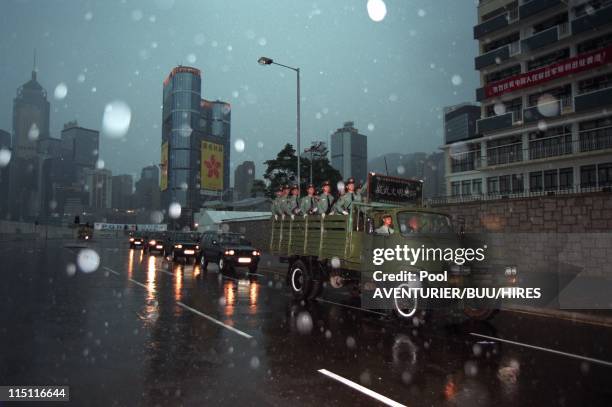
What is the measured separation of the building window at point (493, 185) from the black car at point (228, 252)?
2415 centimetres

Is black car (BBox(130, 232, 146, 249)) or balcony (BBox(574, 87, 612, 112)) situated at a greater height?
balcony (BBox(574, 87, 612, 112))

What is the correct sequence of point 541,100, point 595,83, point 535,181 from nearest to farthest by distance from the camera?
point 595,83 < point 535,181 < point 541,100

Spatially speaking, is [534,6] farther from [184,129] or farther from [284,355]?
[184,129]

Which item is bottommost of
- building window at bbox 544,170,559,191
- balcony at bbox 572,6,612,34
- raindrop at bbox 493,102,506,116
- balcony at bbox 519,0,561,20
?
building window at bbox 544,170,559,191

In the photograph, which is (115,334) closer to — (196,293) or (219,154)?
(196,293)

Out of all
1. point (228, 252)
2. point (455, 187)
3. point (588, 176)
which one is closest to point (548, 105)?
point (588, 176)

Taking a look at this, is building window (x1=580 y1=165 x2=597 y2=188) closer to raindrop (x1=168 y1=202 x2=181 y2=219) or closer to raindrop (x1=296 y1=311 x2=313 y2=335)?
raindrop (x1=296 y1=311 x2=313 y2=335)

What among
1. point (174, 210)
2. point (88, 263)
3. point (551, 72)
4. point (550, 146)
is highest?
point (551, 72)

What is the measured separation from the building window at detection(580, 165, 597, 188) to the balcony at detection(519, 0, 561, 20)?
12416 millimetres

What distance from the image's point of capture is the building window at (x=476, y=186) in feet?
122

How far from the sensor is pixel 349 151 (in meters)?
122

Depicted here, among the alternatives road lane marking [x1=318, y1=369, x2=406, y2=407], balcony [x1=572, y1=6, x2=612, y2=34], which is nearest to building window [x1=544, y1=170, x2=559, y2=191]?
balcony [x1=572, y1=6, x2=612, y2=34]

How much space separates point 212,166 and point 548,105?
46.0m

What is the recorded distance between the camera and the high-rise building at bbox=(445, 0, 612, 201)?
2942cm
